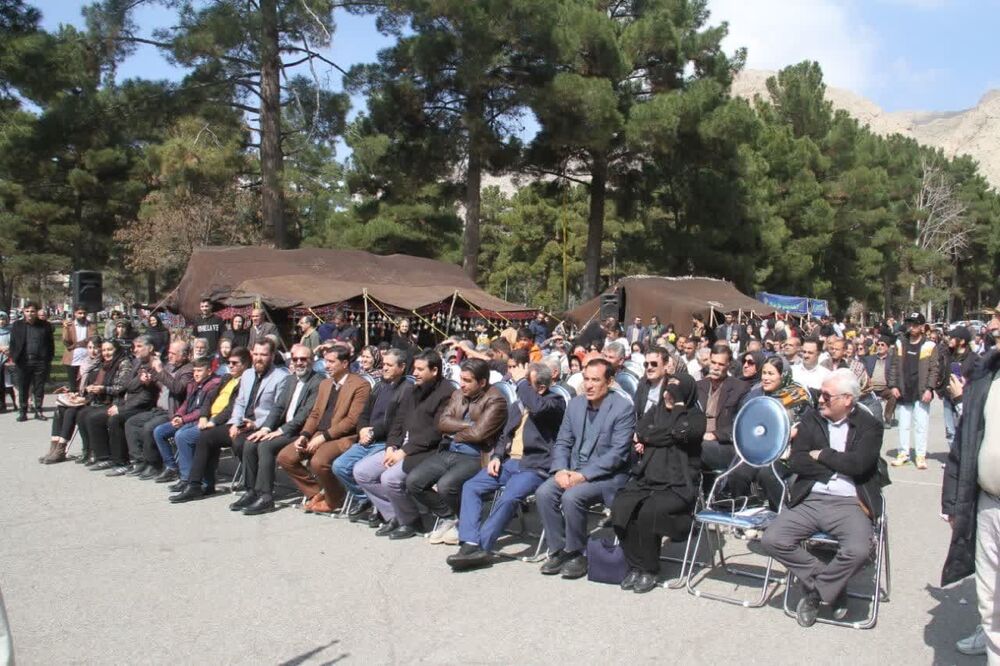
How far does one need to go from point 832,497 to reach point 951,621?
93 cm

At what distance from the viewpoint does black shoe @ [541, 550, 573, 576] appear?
5.65 meters

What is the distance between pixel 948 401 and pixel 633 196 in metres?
20.5

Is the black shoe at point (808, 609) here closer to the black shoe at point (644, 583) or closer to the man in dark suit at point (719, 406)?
the black shoe at point (644, 583)

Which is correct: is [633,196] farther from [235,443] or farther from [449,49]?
[235,443]

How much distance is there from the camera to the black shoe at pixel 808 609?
186 inches

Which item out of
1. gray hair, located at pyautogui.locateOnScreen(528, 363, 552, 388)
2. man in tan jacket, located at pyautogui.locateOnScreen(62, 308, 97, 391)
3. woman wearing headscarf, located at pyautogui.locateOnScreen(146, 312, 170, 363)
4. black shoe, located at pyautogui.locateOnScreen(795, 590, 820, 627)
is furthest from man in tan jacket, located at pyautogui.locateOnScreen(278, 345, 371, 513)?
man in tan jacket, located at pyautogui.locateOnScreen(62, 308, 97, 391)

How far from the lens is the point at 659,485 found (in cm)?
550

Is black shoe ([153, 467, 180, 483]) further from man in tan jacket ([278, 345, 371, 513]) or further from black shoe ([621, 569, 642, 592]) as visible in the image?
black shoe ([621, 569, 642, 592])

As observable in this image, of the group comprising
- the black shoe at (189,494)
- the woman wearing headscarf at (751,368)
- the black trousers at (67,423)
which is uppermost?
the woman wearing headscarf at (751,368)

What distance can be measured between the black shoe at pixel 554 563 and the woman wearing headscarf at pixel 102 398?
5.89m

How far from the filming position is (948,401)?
1048 cm

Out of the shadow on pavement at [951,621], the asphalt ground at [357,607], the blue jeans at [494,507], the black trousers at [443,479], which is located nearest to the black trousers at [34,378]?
the asphalt ground at [357,607]

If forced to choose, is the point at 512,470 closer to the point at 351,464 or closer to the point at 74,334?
the point at 351,464

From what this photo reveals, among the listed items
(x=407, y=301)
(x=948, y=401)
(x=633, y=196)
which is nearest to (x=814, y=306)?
(x=633, y=196)
